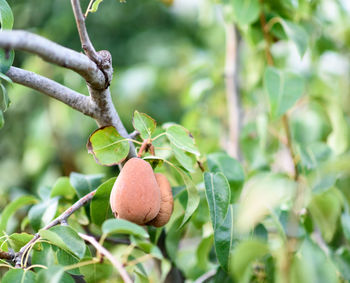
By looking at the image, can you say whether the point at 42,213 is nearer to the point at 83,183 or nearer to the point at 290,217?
the point at 83,183

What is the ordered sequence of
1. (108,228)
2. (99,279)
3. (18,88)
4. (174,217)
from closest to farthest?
(108,228)
(99,279)
(174,217)
(18,88)

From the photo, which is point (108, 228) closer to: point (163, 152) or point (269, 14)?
point (163, 152)

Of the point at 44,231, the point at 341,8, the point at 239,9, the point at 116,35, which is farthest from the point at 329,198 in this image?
the point at 116,35

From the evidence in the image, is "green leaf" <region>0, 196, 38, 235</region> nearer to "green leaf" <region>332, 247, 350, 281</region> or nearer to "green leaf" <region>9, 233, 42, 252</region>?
"green leaf" <region>9, 233, 42, 252</region>

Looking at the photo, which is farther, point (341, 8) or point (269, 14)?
point (341, 8)

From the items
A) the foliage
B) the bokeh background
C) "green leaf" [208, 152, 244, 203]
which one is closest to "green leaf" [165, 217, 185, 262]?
the foliage

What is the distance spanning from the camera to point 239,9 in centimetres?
89

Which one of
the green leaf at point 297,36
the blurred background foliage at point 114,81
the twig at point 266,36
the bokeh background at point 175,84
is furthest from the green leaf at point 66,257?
the blurred background foliage at point 114,81

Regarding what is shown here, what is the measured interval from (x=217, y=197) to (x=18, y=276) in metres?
0.25

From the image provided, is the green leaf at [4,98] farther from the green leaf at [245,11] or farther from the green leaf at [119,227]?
the green leaf at [245,11]

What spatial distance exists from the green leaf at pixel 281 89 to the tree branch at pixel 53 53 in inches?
15.2

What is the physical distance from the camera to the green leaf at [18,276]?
1.60ft

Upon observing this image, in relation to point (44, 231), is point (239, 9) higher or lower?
higher

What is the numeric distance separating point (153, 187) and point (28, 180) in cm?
149
